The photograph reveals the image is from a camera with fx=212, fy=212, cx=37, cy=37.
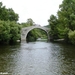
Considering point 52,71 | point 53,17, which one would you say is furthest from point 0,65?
point 53,17

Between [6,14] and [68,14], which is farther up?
[6,14]

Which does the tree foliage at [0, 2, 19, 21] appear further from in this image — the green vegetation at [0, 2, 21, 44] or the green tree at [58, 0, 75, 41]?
the green tree at [58, 0, 75, 41]

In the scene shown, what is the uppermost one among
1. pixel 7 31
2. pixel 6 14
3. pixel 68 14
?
pixel 6 14

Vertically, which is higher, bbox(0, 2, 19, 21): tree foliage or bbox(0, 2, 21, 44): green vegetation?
bbox(0, 2, 19, 21): tree foliage

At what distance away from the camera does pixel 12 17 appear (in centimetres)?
7575

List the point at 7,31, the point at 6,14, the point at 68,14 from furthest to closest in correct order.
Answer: the point at 6,14 < the point at 68,14 < the point at 7,31

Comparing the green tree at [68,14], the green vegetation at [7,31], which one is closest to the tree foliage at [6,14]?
the green vegetation at [7,31]

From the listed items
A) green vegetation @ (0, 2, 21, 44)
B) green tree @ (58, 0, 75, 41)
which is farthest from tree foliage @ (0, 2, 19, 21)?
green tree @ (58, 0, 75, 41)

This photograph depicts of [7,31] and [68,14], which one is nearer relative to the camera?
[7,31]

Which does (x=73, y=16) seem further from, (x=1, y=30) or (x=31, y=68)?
(x=31, y=68)

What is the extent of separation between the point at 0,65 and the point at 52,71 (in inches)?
193

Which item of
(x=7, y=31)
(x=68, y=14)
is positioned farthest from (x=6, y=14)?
(x=68, y=14)

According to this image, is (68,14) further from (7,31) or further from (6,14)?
(6,14)

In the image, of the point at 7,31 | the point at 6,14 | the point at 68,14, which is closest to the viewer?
the point at 7,31
